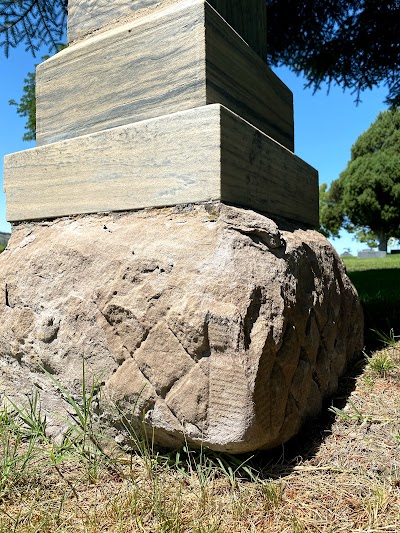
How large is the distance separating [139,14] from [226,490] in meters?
2.17

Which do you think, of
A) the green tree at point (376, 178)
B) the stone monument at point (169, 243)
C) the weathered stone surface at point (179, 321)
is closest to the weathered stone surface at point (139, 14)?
the stone monument at point (169, 243)

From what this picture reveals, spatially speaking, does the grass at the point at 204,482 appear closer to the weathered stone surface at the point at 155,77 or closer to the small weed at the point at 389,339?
the small weed at the point at 389,339

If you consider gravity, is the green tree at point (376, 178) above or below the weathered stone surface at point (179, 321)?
above

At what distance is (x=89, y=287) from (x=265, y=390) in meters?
0.80

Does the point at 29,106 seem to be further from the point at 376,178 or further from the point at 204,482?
the point at 376,178

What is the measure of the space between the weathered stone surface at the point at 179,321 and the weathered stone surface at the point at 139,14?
3.52 ft

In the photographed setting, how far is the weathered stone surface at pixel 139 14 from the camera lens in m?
2.16

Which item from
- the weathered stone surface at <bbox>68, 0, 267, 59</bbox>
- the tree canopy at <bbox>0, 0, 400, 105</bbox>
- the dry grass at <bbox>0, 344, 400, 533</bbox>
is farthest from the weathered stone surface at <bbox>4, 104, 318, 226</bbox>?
the tree canopy at <bbox>0, 0, 400, 105</bbox>

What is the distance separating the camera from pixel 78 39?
2.40 m

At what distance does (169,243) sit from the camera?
5.41 feet

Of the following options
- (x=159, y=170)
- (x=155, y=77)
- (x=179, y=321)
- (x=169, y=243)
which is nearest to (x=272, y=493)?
(x=179, y=321)

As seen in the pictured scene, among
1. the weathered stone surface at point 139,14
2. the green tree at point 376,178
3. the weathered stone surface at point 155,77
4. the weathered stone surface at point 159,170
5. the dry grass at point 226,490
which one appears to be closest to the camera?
the dry grass at point 226,490

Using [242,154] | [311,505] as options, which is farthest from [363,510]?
[242,154]

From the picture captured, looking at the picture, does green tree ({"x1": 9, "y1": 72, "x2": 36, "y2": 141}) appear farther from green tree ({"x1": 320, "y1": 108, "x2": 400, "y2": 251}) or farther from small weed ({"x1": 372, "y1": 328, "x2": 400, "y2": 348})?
green tree ({"x1": 320, "y1": 108, "x2": 400, "y2": 251})
